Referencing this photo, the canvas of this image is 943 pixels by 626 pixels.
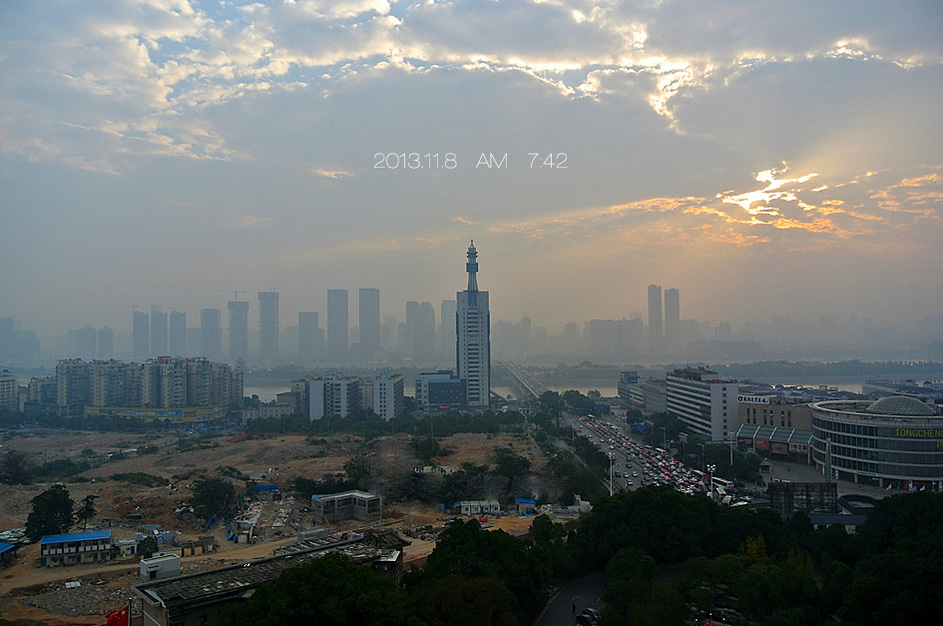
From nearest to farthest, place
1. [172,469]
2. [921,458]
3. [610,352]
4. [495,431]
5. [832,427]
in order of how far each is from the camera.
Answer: [921,458], [832,427], [172,469], [495,431], [610,352]

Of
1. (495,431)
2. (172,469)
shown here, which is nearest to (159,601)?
(172,469)

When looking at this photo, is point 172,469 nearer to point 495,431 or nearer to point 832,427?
point 495,431

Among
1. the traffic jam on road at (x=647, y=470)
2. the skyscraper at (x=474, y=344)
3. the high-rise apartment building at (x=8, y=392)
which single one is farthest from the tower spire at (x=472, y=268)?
the high-rise apartment building at (x=8, y=392)

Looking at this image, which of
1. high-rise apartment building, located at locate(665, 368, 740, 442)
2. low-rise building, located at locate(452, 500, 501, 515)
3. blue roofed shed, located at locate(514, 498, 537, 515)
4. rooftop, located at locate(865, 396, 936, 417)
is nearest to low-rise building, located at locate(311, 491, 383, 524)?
low-rise building, located at locate(452, 500, 501, 515)

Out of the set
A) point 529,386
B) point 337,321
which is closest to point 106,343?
point 337,321

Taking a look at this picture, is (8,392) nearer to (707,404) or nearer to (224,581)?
(707,404)

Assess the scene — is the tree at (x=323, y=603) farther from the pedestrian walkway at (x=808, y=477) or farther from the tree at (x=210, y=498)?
the pedestrian walkway at (x=808, y=477)
